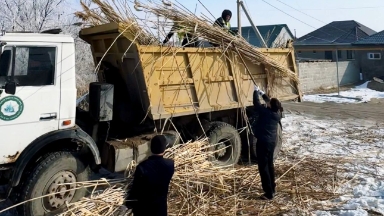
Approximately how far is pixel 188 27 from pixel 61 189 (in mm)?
3452

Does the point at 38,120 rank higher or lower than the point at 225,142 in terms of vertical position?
higher

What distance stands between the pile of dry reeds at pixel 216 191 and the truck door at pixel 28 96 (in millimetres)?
1039

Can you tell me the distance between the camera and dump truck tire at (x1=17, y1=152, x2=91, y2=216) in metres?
4.87

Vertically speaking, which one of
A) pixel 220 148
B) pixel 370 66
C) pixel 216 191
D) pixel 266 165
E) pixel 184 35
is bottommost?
pixel 216 191

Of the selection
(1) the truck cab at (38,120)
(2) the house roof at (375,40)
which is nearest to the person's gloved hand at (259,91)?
(1) the truck cab at (38,120)

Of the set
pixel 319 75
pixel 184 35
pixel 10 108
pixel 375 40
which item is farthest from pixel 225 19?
pixel 375 40

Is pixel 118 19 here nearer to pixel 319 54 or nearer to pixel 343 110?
pixel 343 110

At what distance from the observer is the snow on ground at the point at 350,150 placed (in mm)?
5516

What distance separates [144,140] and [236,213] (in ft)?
6.09

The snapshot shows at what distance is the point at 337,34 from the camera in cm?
3800

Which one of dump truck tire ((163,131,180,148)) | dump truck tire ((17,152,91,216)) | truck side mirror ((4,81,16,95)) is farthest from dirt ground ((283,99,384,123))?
truck side mirror ((4,81,16,95))

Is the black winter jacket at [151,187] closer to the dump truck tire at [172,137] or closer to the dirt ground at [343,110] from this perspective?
Answer: the dump truck tire at [172,137]

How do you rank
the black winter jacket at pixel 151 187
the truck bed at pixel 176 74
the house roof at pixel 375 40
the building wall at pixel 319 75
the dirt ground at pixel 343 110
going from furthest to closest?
the house roof at pixel 375 40 → the building wall at pixel 319 75 → the dirt ground at pixel 343 110 → the truck bed at pixel 176 74 → the black winter jacket at pixel 151 187

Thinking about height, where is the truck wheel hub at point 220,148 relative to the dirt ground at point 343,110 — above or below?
below
